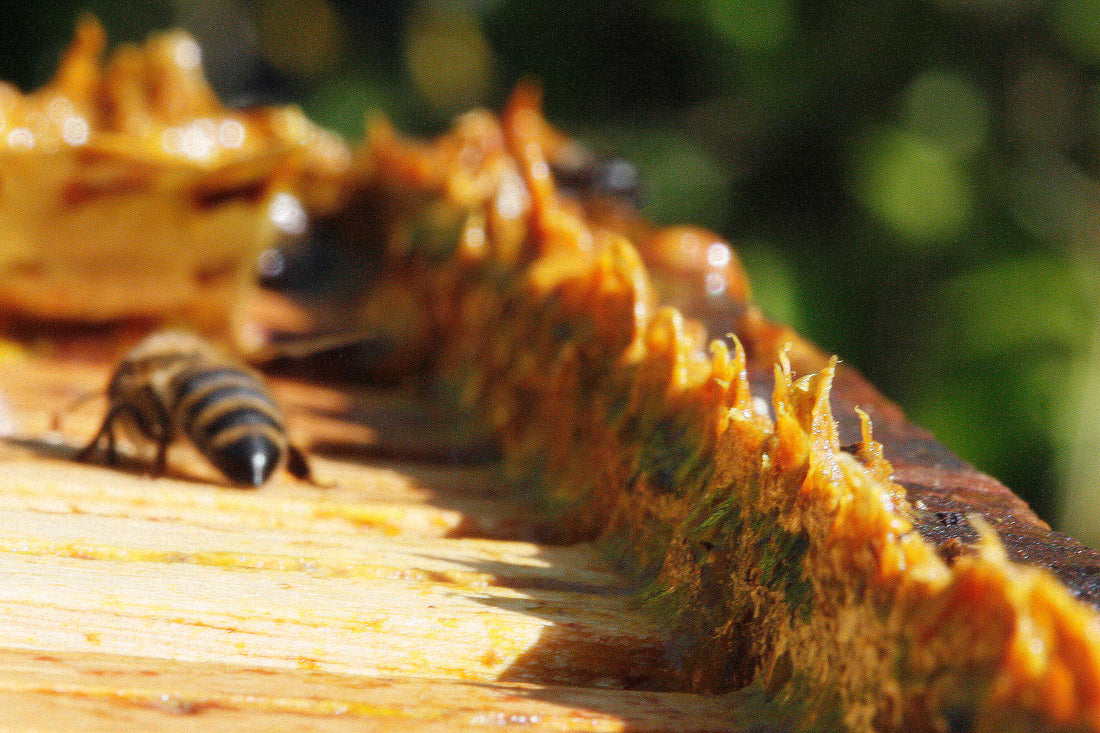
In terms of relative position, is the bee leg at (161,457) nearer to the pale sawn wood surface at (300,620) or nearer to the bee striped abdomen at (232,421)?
the bee striped abdomen at (232,421)

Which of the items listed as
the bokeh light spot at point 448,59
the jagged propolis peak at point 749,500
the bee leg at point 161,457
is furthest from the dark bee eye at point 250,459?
the bokeh light spot at point 448,59

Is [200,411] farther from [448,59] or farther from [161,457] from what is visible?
[448,59]

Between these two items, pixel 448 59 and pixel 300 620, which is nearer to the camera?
pixel 300 620

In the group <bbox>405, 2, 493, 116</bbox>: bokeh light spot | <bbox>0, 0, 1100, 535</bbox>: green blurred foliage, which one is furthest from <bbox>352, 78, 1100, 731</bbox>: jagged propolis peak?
<bbox>405, 2, 493, 116</bbox>: bokeh light spot

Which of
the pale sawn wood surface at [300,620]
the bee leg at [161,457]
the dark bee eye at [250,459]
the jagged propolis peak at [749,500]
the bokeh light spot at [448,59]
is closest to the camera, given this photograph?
the jagged propolis peak at [749,500]

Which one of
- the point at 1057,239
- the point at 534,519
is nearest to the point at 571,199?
the point at 534,519

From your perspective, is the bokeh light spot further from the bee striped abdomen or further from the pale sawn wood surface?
the pale sawn wood surface

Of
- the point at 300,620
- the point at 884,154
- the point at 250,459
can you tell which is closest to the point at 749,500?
the point at 300,620

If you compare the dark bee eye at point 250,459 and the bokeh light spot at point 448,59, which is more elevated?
the bokeh light spot at point 448,59

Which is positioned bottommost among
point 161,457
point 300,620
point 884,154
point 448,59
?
point 300,620
